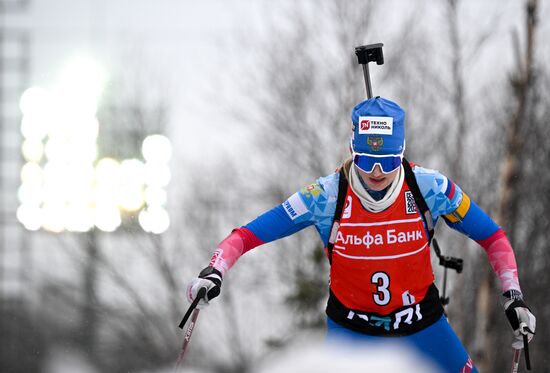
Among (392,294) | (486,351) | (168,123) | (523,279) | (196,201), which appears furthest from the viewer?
(168,123)

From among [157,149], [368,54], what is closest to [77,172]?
[157,149]

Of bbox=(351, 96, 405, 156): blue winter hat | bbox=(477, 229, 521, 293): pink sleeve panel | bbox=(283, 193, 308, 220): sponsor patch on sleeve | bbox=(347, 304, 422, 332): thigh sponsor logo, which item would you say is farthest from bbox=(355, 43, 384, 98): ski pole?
bbox=(347, 304, 422, 332): thigh sponsor logo

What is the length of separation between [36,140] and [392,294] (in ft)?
76.8

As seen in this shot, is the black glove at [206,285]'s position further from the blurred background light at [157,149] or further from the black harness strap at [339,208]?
the blurred background light at [157,149]

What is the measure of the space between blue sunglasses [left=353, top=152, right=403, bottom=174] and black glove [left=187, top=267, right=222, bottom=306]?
0.85 m

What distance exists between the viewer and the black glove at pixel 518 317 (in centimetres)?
413

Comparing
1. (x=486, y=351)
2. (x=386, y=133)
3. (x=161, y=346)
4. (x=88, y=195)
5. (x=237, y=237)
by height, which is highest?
(x=386, y=133)

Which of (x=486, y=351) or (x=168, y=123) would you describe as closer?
(x=486, y=351)

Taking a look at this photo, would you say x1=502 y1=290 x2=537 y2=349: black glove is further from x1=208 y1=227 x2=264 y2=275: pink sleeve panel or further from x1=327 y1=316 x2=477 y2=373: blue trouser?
x1=208 y1=227 x2=264 y2=275: pink sleeve panel

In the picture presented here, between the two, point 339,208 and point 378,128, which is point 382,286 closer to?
point 339,208

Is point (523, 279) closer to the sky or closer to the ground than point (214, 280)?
closer to the ground

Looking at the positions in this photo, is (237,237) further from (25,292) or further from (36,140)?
(25,292)

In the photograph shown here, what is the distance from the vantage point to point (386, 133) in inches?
167

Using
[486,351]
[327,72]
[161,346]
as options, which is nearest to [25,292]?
[161,346]
